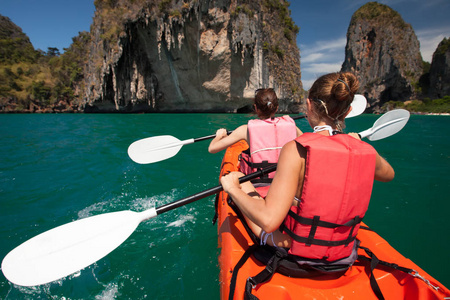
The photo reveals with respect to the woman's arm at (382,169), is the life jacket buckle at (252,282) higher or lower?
lower

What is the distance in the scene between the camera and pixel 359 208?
104cm

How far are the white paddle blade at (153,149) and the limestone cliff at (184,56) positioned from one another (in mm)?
20779

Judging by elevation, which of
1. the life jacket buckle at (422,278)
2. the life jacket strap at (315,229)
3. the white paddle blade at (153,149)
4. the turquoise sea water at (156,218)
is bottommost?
the turquoise sea water at (156,218)

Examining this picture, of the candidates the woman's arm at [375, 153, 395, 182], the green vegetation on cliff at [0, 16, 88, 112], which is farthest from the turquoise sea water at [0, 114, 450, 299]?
the green vegetation on cliff at [0, 16, 88, 112]

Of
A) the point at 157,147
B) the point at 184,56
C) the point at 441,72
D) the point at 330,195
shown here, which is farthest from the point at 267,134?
the point at 441,72

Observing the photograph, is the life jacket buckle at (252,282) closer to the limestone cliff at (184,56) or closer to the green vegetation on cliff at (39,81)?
the limestone cliff at (184,56)

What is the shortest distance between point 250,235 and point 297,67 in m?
36.2

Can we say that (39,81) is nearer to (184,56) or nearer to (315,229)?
(184,56)

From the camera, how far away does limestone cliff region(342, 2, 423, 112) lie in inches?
1790

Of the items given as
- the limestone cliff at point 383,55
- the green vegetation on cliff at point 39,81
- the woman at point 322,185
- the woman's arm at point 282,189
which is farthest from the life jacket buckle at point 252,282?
the limestone cliff at point 383,55

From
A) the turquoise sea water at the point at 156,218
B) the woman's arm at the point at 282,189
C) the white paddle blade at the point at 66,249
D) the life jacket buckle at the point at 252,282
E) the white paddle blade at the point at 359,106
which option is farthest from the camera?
the white paddle blade at the point at 359,106

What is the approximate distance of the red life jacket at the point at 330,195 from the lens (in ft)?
3.06

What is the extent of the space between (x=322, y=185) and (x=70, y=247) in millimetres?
1816

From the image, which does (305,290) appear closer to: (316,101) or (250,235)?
(250,235)
